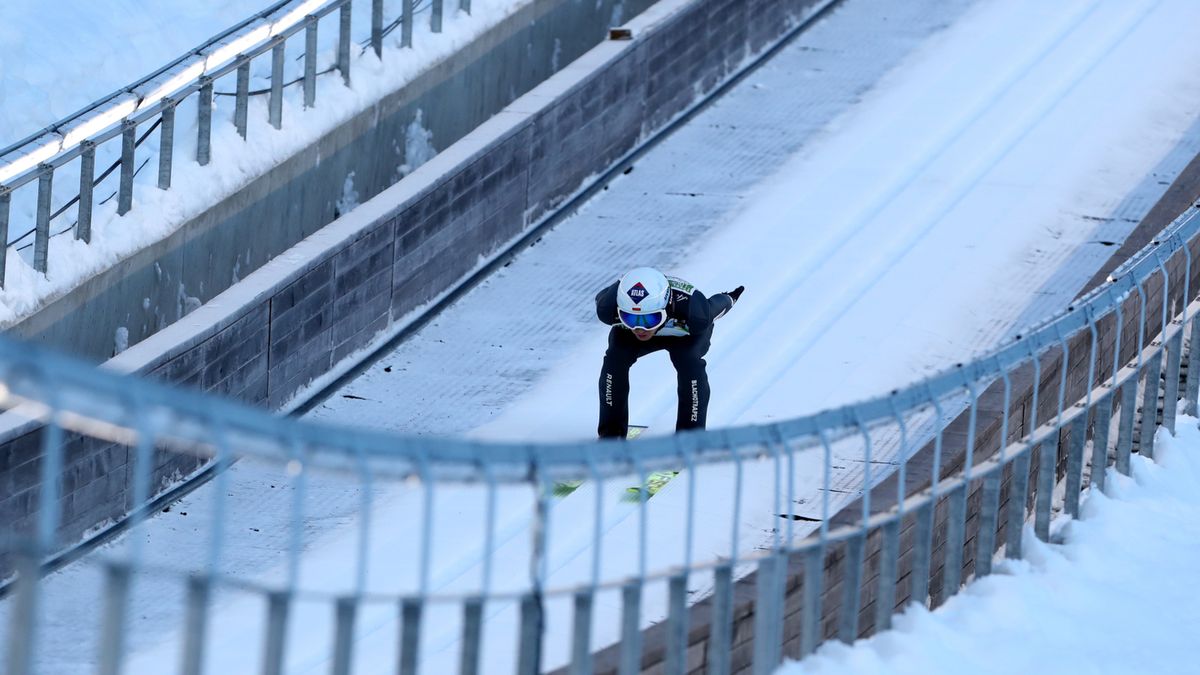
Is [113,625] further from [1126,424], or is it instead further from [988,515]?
[1126,424]

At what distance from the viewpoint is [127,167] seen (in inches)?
455

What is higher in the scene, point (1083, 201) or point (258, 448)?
point (258, 448)

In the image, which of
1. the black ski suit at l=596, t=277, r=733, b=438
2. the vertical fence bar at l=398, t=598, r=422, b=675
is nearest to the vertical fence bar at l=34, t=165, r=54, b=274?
the black ski suit at l=596, t=277, r=733, b=438

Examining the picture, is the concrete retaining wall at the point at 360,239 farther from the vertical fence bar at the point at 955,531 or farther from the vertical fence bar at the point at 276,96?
the vertical fence bar at the point at 955,531

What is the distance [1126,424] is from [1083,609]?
150 centimetres

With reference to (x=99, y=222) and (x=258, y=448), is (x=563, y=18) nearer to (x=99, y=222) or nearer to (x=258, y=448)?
(x=99, y=222)

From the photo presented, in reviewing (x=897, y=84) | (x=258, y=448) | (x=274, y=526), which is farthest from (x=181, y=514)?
(x=897, y=84)

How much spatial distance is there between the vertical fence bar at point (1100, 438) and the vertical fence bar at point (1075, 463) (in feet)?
0.48

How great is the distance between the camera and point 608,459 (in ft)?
20.1

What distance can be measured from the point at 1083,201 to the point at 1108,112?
2.11 meters

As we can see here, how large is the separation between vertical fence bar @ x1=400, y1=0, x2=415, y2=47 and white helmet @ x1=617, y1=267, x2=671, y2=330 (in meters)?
4.30

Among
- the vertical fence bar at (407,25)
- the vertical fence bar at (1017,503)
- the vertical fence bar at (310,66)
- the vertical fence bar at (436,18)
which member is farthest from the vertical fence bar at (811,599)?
the vertical fence bar at (436,18)

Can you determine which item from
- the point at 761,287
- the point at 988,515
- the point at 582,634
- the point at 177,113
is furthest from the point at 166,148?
the point at 582,634

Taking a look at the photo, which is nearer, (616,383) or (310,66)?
(616,383)
